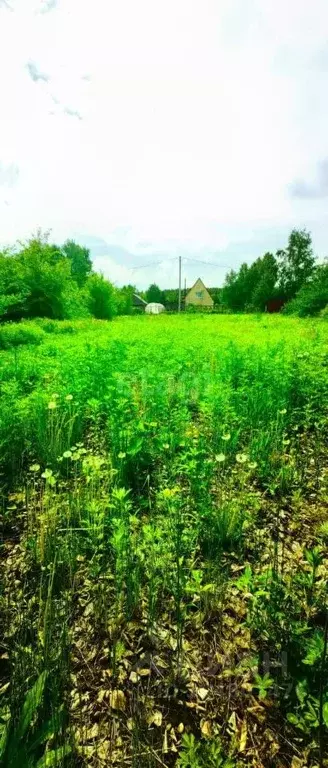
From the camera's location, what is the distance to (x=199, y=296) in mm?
67438

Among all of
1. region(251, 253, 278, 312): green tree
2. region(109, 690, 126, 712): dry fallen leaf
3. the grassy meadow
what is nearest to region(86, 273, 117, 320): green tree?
region(251, 253, 278, 312): green tree

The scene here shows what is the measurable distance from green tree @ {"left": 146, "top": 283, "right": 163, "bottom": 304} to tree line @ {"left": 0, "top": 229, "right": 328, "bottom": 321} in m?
3.76

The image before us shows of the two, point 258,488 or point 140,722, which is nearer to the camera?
point 140,722

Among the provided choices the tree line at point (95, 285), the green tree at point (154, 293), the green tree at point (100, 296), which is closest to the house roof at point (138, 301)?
the green tree at point (154, 293)

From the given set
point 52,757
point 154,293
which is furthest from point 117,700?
point 154,293

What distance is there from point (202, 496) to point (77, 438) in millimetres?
1776

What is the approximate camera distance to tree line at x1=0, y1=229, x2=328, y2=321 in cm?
1820

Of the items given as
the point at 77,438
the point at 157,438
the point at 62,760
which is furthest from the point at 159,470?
the point at 62,760

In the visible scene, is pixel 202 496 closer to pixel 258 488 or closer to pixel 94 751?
pixel 258 488

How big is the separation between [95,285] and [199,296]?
39627mm

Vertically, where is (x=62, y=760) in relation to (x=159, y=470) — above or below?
below

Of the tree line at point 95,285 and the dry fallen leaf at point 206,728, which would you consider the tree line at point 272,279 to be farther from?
the dry fallen leaf at point 206,728

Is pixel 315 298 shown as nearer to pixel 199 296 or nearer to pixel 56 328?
Result: pixel 56 328

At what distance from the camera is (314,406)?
4719 millimetres
